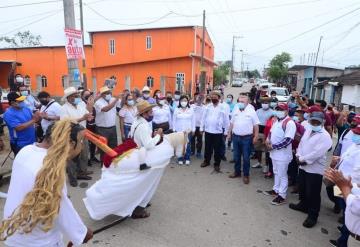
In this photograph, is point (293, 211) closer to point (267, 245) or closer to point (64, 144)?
point (267, 245)

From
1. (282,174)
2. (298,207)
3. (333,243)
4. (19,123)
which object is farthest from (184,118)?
(333,243)

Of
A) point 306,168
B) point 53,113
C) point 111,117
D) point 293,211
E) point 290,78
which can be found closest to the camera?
point 306,168

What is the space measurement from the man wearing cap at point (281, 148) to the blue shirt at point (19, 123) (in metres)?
4.54

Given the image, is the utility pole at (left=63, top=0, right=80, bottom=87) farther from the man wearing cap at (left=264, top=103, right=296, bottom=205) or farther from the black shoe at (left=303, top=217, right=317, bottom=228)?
the black shoe at (left=303, top=217, right=317, bottom=228)

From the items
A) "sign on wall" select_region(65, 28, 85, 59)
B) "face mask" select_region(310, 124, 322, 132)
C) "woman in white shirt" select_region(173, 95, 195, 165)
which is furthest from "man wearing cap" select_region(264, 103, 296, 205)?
"sign on wall" select_region(65, 28, 85, 59)

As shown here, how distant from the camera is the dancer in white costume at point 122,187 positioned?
418 cm

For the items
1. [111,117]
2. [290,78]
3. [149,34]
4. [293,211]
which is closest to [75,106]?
[111,117]

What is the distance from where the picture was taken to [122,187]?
4.19 m

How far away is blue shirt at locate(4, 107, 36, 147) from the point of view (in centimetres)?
510

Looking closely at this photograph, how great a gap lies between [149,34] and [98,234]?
1116 inches

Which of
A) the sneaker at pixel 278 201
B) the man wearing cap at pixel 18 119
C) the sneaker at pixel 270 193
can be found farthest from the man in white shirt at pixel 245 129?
the man wearing cap at pixel 18 119

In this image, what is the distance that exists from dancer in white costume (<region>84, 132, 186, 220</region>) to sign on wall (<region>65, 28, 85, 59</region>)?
4.32 m

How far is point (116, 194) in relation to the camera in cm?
418

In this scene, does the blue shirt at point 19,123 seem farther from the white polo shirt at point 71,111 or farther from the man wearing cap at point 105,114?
the man wearing cap at point 105,114
